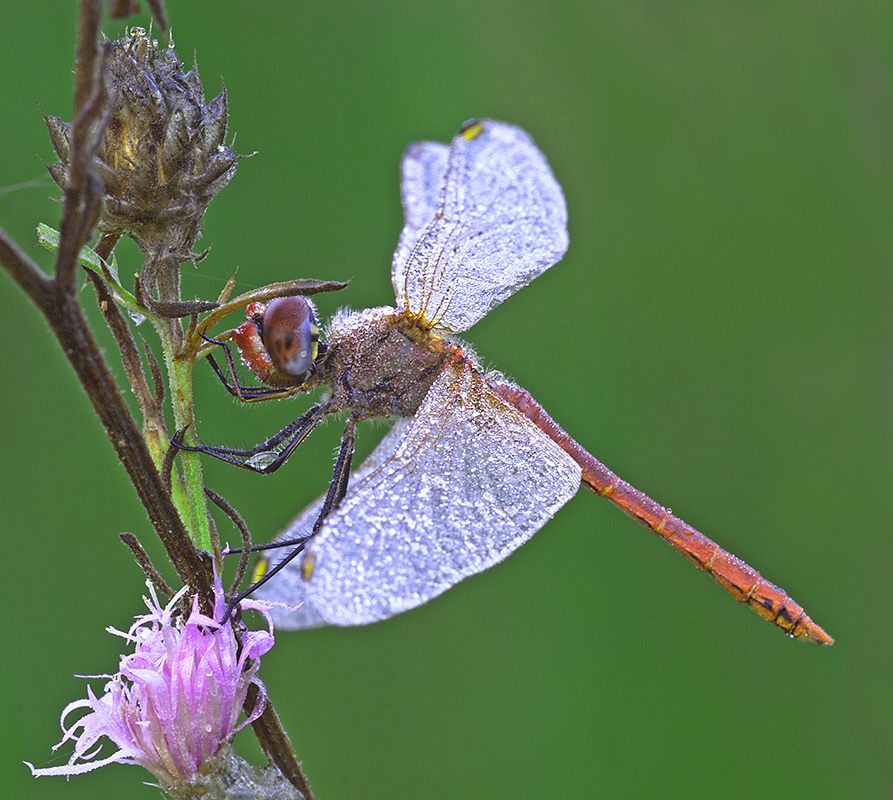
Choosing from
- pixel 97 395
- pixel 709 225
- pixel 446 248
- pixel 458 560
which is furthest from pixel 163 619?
pixel 709 225

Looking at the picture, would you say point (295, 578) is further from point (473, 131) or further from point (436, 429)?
point (473, 131)

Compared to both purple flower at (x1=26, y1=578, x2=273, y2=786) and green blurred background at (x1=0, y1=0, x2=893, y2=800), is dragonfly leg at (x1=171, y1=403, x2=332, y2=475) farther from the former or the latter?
green blurred background at (x1=0, y1=0, x2=893, y2=800)

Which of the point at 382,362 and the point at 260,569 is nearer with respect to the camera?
the point at 260,569

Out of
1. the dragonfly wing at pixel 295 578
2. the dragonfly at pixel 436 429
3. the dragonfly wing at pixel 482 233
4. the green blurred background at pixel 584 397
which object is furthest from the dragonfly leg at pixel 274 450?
the green blurred background at pixel 584 397

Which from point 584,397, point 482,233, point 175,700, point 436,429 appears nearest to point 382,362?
point 436,429

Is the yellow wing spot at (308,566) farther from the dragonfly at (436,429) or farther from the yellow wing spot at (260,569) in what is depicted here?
the yellow wing spot at (260,569)

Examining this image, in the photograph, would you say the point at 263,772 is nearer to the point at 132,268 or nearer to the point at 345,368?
the point at 345,368
